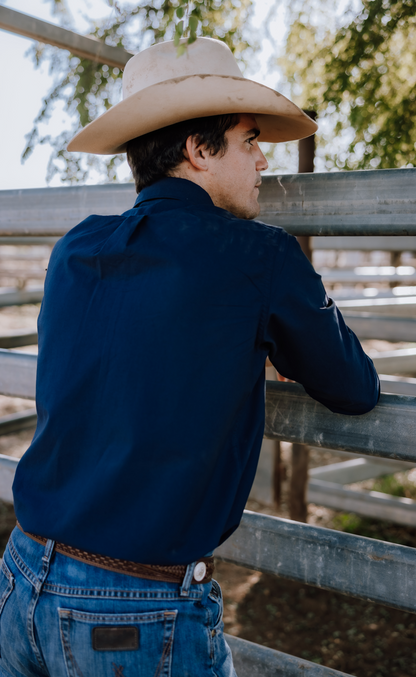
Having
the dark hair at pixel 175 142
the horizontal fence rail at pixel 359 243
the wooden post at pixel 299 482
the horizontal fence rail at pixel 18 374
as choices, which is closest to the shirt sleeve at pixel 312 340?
the dark hair at pixel 175 142

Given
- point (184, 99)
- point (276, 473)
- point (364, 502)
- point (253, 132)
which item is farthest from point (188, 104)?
point (364, 502)

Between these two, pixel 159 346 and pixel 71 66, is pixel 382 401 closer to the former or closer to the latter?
pixel 159 346

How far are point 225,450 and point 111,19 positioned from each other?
2.30 metres

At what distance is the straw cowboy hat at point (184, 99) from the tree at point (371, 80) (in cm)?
110

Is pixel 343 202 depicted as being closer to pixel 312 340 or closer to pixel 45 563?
pixel 312 340

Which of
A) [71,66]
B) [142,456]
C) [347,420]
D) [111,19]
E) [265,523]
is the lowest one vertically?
[265,523]

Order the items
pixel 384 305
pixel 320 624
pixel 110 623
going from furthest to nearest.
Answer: pixel 384 305
pixel 320 624
pixel 110 623

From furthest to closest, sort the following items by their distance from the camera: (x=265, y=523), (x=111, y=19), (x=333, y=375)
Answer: (x=111, y=19) < (x=265, y=523) < (x=333, y=375)

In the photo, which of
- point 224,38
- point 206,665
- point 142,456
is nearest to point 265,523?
point 206,665

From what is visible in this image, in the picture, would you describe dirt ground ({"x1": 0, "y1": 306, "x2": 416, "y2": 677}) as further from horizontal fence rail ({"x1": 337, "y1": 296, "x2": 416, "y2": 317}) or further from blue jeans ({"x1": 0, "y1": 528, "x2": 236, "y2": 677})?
blue jeans ({"x1": 0, "y1": 528, "x2": 236, "y2": 677})

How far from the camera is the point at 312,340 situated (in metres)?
1.26

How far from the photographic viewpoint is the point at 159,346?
3.83ft

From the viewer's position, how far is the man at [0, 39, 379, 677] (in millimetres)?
1156

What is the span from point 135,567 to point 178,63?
1.25m
